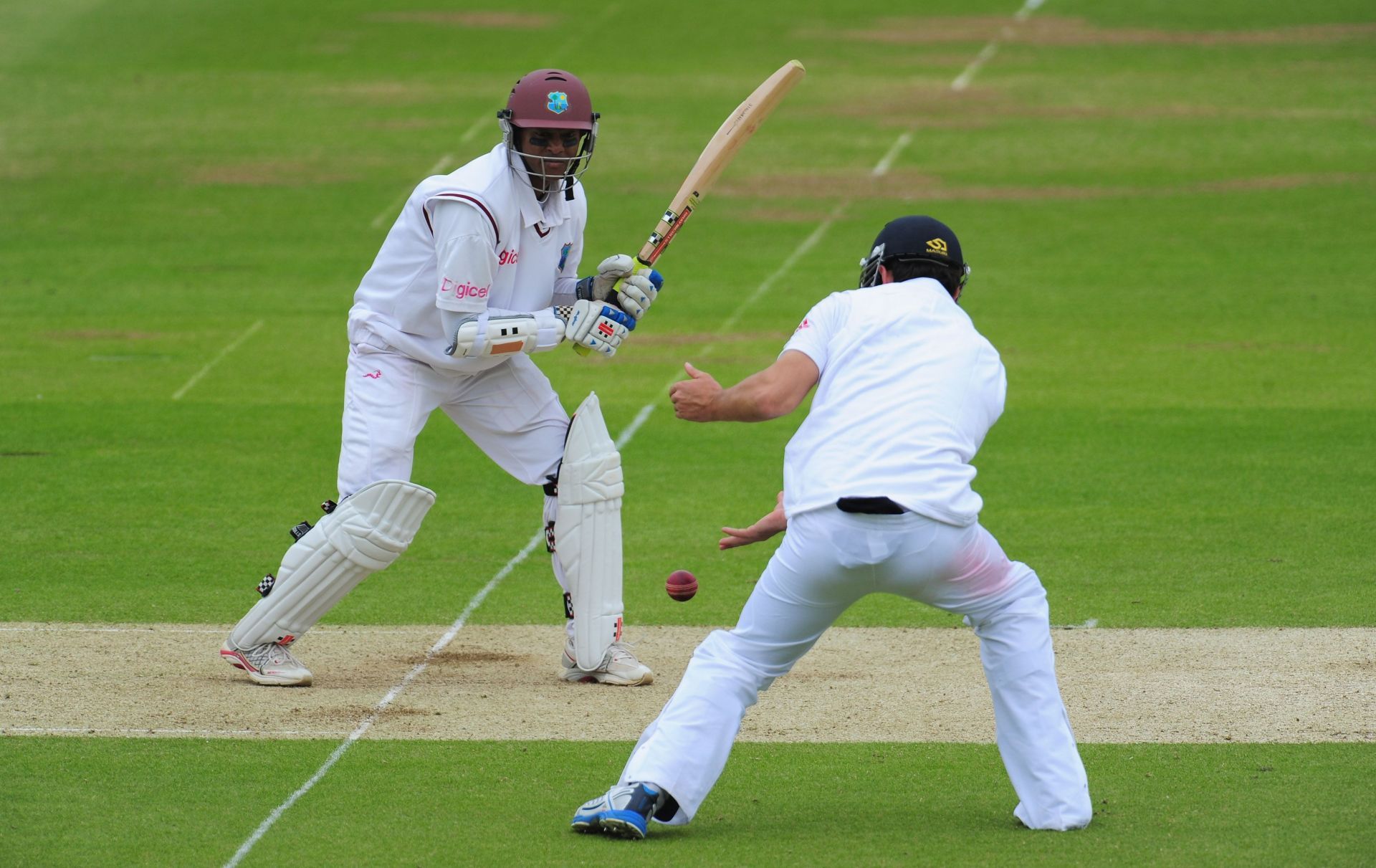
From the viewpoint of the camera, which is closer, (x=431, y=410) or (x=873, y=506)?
(x=873, y=506)

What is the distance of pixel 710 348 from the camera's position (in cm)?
1535

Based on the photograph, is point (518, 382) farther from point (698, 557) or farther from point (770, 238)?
point (770, 238)

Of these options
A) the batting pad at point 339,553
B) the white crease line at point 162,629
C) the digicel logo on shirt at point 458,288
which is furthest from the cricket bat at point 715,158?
the white crease line at point 162,629

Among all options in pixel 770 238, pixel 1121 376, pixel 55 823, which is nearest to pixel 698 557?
pixel 55 823

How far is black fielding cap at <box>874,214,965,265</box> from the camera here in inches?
208

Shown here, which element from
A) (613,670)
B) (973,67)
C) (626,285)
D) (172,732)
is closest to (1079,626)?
(613,670)

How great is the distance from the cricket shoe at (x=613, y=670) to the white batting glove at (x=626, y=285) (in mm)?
1377

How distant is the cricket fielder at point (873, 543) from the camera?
491 cm

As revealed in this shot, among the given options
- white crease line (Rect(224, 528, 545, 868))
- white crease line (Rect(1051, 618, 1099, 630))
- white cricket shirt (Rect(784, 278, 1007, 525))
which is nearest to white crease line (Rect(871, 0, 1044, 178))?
white crease line (Rect(224, 528, 545, 868))

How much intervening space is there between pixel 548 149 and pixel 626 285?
0.63m

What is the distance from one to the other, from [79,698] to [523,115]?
282 centimetres

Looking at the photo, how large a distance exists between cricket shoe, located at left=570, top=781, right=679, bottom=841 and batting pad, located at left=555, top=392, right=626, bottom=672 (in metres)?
1.95

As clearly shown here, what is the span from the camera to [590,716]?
21.6 feet

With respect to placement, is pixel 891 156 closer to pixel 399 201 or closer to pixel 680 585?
pixel 399 201
